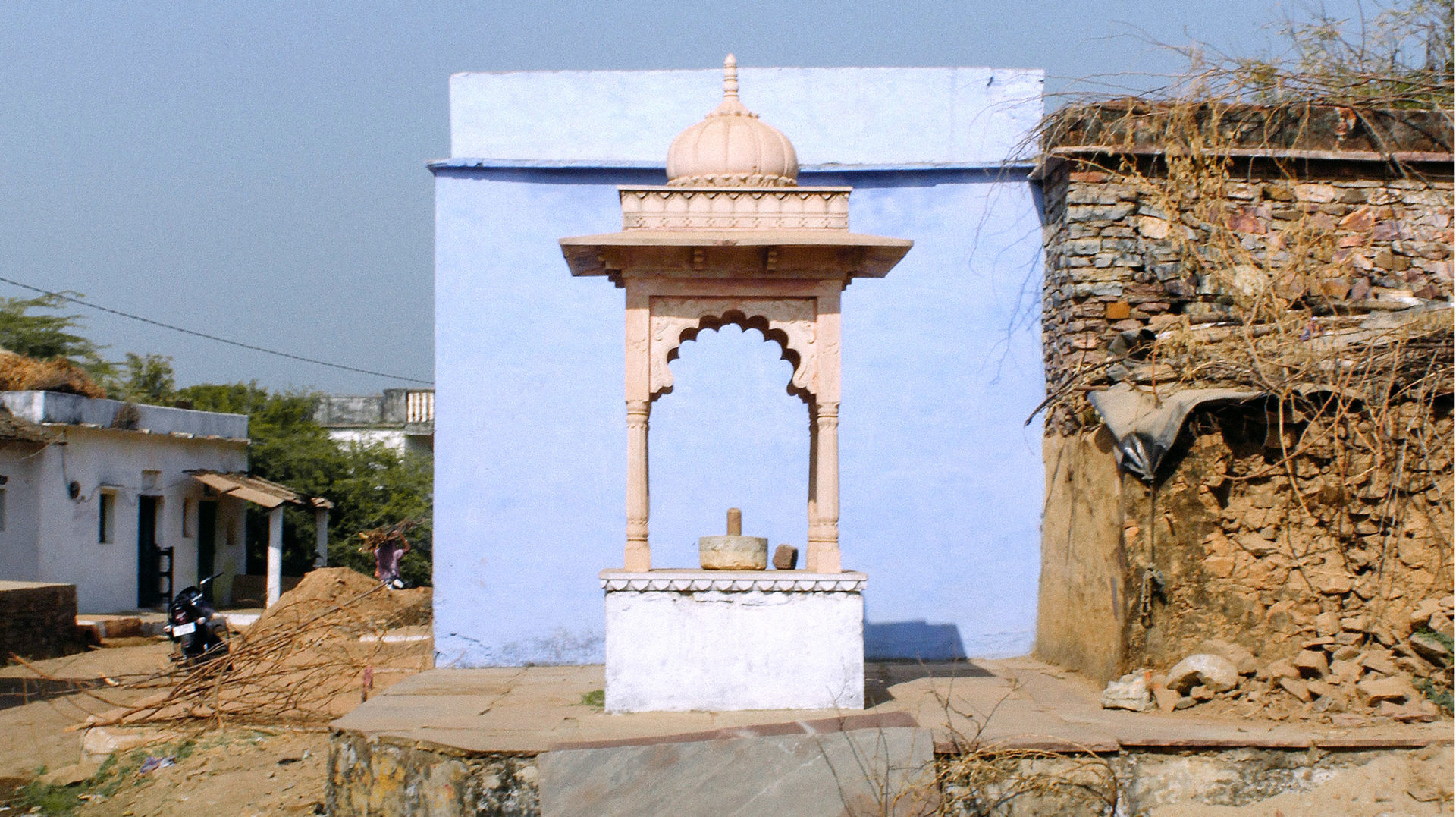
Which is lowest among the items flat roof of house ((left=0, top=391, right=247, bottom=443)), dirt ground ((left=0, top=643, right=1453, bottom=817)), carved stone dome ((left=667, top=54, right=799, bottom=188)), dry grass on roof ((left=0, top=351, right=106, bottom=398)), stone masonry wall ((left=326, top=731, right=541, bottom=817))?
dirt ground ((left=0, top=643, right=1453, bottom=817))

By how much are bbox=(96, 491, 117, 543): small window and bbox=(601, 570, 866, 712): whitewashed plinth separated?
42.9 feet

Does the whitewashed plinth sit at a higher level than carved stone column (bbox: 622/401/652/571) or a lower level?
lower

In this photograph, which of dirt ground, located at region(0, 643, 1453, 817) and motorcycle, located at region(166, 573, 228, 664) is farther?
motorcycle, located at region(166, 573, 228, 664)

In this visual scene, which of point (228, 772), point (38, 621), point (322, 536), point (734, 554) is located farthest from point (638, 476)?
point (322, 536)

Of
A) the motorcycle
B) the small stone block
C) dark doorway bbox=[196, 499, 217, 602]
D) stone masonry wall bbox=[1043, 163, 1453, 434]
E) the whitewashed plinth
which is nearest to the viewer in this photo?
the whitewashed plinth

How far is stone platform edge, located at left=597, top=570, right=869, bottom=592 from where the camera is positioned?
655 cm

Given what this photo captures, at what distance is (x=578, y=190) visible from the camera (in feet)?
31.4

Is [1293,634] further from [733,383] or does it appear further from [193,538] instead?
[193,538]

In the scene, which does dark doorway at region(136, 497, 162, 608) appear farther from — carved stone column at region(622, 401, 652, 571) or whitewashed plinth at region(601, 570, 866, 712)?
whitewashed plinth at region(601, 570, 866, 712)

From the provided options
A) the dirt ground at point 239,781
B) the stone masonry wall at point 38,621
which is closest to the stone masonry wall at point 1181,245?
the dirt ground at point 239,781

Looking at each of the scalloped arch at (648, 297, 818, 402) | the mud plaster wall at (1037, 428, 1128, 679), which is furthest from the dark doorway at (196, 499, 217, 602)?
the scalloped arch at (648, 297, 818, 402)

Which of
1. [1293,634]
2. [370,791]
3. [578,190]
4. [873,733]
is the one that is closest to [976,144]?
[578,190]

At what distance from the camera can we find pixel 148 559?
18266 millimetres

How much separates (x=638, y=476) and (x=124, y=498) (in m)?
13.1
